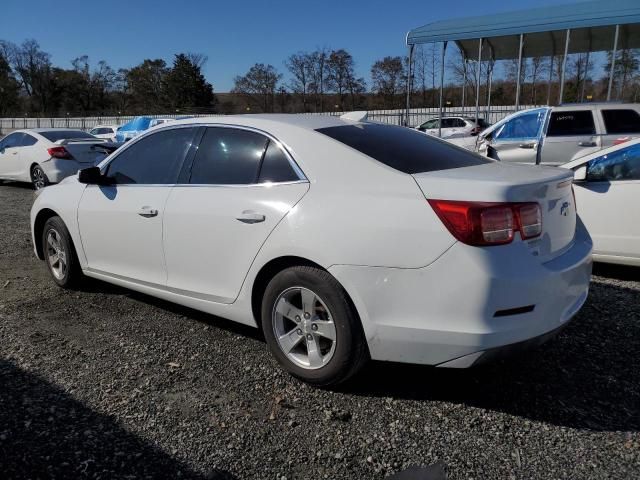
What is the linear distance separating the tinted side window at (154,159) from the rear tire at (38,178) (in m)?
8.74

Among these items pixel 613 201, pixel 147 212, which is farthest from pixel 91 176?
pixel 613 201

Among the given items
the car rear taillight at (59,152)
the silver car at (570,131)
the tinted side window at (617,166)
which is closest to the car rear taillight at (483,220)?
the tinted side window at (617,166)

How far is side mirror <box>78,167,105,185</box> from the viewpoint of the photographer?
427 cm

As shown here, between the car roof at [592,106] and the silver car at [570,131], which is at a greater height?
the car roof at [592,106]

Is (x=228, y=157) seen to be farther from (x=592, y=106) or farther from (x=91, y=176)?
(x=592, y=106)

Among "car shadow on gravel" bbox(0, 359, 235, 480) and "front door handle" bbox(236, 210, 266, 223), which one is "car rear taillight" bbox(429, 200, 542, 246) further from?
"car shadow on gravel" bbox(0, 359, 235, 480)

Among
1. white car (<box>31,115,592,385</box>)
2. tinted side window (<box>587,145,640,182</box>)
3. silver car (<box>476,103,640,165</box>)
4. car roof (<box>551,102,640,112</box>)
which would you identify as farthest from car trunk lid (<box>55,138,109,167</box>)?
tinted side window (<box>587,145,640,182</box>)

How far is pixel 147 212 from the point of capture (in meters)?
3.81

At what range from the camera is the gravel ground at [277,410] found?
2.42 m

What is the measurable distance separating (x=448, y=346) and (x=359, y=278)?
0.54 m

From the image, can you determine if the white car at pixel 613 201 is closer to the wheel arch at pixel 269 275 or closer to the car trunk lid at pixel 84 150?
the wheel arch at pixel 269 275

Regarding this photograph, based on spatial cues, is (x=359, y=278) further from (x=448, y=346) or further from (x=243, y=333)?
(x=243, y=333)

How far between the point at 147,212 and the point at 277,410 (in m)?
1.76

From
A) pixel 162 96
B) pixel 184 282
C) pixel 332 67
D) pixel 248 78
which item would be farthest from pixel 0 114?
pixel 184 282
